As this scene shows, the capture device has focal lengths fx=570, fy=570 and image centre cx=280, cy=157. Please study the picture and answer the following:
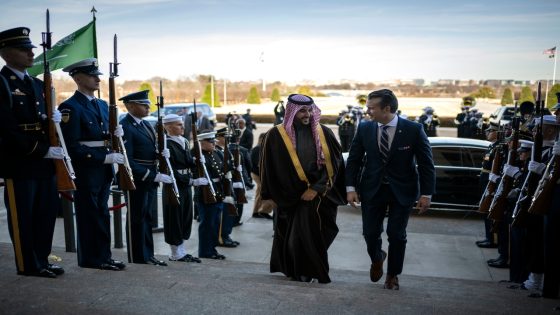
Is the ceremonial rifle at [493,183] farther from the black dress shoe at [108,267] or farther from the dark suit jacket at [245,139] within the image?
the dark suit jacket at [245,139]

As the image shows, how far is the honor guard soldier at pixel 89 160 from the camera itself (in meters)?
4.96

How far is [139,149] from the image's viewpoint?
6.10m

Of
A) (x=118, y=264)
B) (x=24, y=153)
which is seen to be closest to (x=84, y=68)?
(x=24, y=153)

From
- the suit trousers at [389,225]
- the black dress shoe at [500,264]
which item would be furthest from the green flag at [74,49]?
the black dress shoe at [500,264]

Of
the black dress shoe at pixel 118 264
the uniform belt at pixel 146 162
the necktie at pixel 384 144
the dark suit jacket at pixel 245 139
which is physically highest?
the necktie at pixel 384 144

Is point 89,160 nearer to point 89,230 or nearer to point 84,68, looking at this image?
point 89,230

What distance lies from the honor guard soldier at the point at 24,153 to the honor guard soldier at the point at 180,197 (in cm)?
249

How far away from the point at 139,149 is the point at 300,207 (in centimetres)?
193

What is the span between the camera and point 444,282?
5875 mm

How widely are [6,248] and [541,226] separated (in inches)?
209

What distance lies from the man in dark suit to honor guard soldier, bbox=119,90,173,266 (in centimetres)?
217

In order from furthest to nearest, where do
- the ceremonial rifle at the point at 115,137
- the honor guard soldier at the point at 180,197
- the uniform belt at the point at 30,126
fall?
the honor guard soldier at the point at 180,197 < the ceremonial rifle at the point at 115,137 < the uniform belt at the point at 30,126

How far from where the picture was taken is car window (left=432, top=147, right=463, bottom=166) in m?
10.2

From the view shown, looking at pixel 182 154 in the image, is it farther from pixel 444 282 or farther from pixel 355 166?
pixel 444 282
